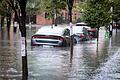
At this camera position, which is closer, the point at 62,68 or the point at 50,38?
the point at 62,68

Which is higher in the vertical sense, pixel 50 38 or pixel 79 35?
pixel 50 38

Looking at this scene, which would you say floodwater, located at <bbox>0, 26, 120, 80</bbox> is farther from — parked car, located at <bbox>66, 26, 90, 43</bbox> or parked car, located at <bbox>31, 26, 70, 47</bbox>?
parked car, located at <bbox>66, 26, 90, 43</bbox>

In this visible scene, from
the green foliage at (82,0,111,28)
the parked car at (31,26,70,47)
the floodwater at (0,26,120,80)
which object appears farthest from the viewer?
the green foliage at (82,0,111,28)

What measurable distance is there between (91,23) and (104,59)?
29.5 feet

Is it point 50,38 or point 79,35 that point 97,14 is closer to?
point 50,38

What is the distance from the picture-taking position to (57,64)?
18688 millimetres

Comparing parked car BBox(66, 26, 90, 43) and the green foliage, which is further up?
the green foliage

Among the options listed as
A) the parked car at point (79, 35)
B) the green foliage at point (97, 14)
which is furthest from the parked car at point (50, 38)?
the parked car at point (79, 35)

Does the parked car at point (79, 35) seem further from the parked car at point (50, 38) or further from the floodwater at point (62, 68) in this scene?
the floodwater at point (62, 68)

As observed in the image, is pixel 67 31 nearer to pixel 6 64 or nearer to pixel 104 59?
pixel 104 59

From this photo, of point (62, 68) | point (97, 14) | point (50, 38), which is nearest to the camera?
point (62, 68)

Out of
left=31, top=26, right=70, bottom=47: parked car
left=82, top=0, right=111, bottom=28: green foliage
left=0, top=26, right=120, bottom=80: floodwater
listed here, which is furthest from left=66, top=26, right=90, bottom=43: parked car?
left=0, top=26, right=120, bottom=80: floodwater

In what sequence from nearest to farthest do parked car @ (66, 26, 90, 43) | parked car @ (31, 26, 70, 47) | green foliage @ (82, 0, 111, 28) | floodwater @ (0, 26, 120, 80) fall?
floodwater @ (0, 26, 120, 80)
parked car @ (31, 26, 70, 47)
green foliage @ (82, 0, 111, 28)
parked car @ (66, 26, 90, 43)

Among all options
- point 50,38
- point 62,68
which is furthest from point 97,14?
point 62,68
